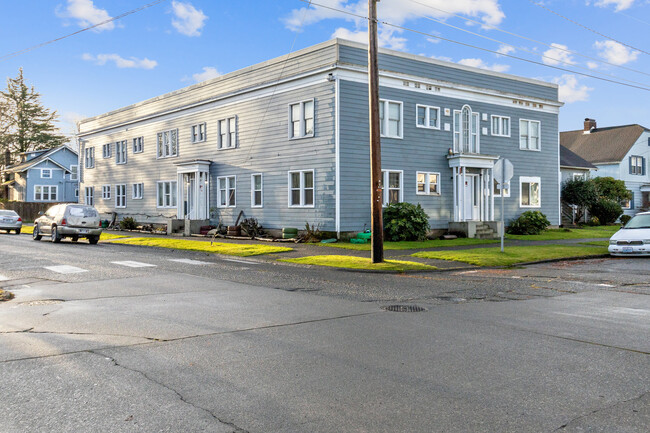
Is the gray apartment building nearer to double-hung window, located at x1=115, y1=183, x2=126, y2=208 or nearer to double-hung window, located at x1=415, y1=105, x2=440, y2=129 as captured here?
double-hung window, located at x1=415, y1=105, x2=440, y2=129

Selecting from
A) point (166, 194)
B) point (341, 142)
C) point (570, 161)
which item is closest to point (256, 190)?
point (341, 142)

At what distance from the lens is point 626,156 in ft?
169

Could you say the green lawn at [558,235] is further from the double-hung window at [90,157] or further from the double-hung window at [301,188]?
the double-hung window at [90,157]

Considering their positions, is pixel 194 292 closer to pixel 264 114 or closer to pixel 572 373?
pixel 572 373

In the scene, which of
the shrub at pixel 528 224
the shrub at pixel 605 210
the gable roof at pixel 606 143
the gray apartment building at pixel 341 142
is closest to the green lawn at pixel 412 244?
the gray apartment building at pixel 341 142

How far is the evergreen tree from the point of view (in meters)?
78.6

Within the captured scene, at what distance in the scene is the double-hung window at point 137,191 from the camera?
38.7 metres

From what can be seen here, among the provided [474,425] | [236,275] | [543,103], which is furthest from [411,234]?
[474,425]

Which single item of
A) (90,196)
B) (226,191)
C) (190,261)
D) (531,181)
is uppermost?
(531,181)

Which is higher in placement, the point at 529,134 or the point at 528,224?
the point at 529,134

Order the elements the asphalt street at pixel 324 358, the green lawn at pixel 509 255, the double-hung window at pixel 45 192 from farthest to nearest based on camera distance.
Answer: the double-hung window at pixel 45 192 → the green lawn at pixel 509 255 → the asphalt street at pixel 324 358

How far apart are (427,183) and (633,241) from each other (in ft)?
35.3

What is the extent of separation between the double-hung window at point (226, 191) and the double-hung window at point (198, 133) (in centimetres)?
334

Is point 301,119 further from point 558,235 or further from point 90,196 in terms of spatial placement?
point 90,196
